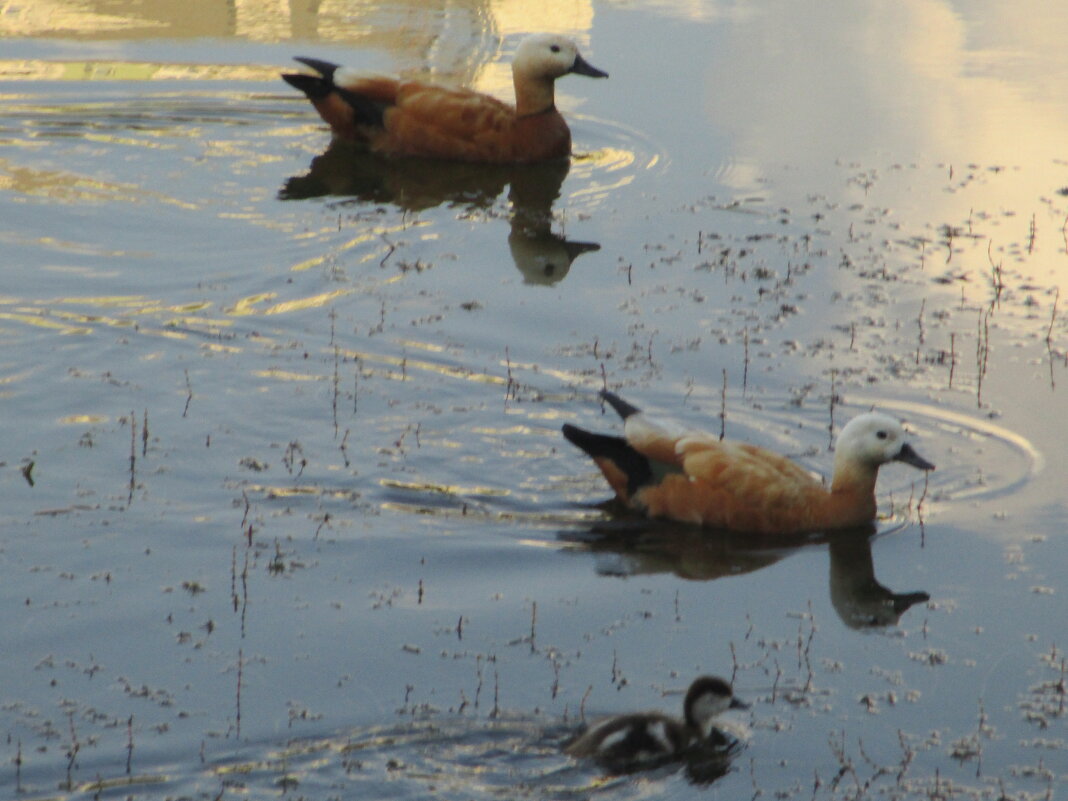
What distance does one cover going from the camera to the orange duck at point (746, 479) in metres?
7.72

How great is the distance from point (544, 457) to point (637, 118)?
700cm

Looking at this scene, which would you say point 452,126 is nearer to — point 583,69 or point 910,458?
point 583,69

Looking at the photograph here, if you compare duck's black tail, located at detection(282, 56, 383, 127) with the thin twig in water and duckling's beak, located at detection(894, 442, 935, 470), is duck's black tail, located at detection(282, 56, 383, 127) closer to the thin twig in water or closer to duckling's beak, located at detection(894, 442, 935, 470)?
the thin twig in water

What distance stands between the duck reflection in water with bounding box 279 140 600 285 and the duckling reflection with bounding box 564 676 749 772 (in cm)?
584

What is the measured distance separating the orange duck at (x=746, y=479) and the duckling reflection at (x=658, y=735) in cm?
198

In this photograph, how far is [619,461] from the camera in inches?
311

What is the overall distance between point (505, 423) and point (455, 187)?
4.83 meters

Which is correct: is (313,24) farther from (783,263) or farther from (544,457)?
(544,457)

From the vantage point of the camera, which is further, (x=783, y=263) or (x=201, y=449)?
(x=783, y=263)

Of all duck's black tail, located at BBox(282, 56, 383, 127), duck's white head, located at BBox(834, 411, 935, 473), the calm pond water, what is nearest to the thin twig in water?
the calm pond water

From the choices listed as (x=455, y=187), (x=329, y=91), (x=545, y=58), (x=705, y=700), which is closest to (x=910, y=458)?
(x=705, y=700)

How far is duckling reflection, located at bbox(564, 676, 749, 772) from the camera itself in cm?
560

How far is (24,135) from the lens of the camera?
535 inches

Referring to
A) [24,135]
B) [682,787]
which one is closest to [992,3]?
[24,135]
